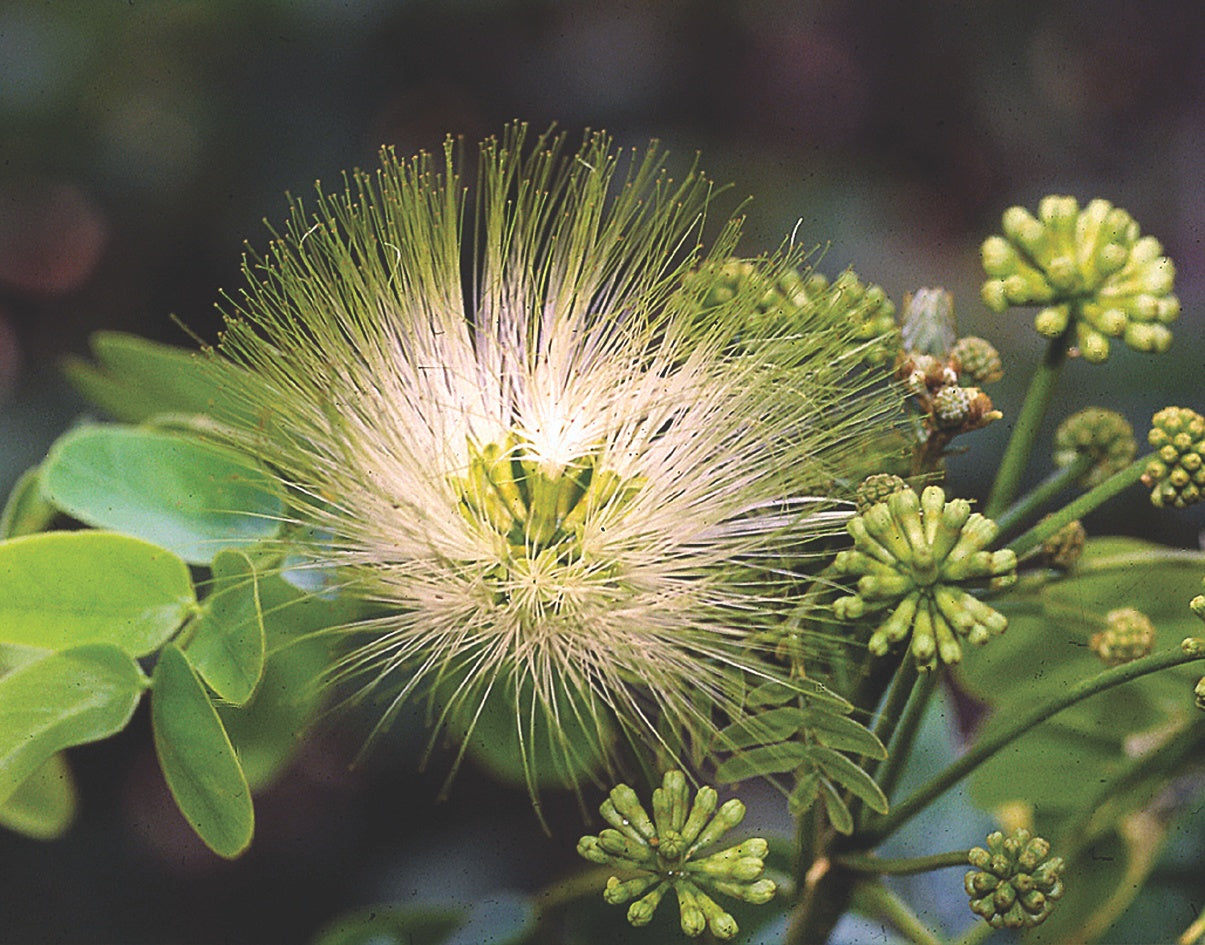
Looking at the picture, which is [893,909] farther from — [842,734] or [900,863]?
[842,734]

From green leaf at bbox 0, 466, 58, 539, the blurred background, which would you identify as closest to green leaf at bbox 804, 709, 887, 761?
green leaf at bbox 0, 466, 58, 539

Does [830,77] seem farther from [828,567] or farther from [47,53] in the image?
[828,567]

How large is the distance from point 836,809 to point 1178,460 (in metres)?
0.54

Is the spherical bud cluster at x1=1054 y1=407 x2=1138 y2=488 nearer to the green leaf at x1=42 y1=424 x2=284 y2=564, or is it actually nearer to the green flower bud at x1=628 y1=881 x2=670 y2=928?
the green flower bud at x1=628 y1=881 x2=670 y2=928

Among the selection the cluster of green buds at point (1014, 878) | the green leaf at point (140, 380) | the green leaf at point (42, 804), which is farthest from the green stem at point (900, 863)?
the green leaf at point (42, 804)

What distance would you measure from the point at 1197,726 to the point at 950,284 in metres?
2.24

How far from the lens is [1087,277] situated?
163cm

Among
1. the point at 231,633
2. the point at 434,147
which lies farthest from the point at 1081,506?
the point at 434,147

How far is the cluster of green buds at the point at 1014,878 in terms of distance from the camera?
1.38 m

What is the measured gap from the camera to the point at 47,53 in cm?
344

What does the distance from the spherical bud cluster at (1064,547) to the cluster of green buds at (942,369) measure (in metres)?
0.19

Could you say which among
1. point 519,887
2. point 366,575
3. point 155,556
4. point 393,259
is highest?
point 393,259

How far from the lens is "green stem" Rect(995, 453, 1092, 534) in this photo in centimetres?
156

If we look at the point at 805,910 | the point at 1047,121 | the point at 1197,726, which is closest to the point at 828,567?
the point at 805,910
